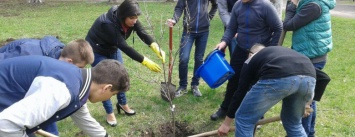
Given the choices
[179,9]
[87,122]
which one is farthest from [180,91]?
[87,122]

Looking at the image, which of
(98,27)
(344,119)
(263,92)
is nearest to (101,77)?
(263,92)

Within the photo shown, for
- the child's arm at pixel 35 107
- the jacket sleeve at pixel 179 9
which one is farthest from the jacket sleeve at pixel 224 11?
the child's arm at pixel 35 107

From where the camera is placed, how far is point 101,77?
1998 mm

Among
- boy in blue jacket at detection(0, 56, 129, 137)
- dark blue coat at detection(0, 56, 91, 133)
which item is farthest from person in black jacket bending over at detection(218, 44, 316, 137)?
dark blue coat at detection(0, 56, 91, 133)

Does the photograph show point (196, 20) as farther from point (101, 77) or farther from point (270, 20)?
point (101, 77)

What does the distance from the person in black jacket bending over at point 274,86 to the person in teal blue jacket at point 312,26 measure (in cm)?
61

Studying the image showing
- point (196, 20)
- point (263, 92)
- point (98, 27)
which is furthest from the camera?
point (196, 20)

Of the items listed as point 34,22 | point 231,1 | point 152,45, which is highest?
point 231,1

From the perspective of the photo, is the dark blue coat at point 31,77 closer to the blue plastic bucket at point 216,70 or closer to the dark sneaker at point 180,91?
the blue plastic bucket at point 216,70

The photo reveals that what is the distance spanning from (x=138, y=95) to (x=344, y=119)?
255 cm

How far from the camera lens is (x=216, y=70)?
3551 mm

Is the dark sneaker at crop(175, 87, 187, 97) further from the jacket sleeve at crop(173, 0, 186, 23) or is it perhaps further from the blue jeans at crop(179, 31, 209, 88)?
the jacket sleeve at crop(173, 0, 186, 23)

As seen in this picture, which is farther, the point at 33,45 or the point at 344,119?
the point at 344,119

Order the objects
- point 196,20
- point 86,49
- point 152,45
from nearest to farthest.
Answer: point 86,49
point 152,45
point 196,20
